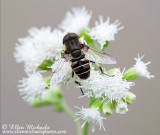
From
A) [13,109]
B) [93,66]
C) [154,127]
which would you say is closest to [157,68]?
[154,127]

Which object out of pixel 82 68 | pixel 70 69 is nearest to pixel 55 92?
pixel 70 69

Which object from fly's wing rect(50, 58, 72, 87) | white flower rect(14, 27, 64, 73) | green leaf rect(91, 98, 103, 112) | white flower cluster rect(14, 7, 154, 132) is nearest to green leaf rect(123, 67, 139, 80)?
white flower cluster rect(14, 7, 154, 132)

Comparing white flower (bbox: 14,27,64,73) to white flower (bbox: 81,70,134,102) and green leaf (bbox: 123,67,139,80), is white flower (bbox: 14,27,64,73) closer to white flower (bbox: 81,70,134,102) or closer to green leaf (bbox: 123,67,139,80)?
white flower (bbox: 81,70,134,102)

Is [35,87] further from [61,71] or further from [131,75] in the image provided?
[131,75]

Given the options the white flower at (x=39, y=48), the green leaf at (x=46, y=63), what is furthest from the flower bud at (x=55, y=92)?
the green leaf at (x=46, y=63)

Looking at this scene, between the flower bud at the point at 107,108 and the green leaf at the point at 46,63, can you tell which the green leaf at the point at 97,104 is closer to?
the flower bud at the point at 107,108

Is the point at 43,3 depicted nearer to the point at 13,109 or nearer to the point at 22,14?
the point at 22,14
